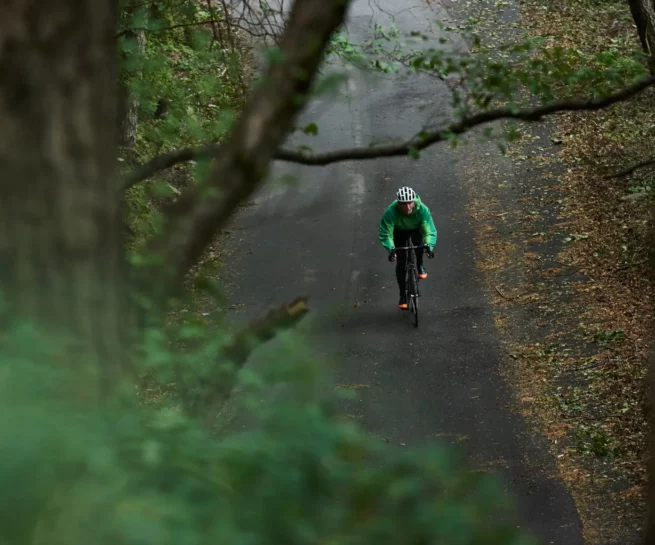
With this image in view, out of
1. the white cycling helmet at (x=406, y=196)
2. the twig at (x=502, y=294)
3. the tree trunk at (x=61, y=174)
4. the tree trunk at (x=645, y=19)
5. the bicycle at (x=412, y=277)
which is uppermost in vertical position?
the tree trunk at (x=645, y=19)

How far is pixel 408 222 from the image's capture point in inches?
496

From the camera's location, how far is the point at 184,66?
11.1 meters

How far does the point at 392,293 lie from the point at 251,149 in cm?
1082

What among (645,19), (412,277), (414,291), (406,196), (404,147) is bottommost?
(414,291)

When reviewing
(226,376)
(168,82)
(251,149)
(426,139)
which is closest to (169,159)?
(426,139)

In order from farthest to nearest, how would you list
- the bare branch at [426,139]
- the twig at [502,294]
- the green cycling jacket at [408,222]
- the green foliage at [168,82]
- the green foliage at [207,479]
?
1. the twig at [502,294]
2. the green cycling jacket at [408,222]
3. the bare branch at [426,139]
4. the green foliage at [168,82]
5. the green foliage at [207,479]

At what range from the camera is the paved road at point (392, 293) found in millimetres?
10406

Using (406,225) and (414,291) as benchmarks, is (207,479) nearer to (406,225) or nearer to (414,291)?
(406,225)

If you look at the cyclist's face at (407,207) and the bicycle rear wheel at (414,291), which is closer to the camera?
the cyclist's face at (407,207)

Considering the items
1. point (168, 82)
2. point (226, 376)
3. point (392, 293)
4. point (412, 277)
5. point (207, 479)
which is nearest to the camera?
point (207, 479)

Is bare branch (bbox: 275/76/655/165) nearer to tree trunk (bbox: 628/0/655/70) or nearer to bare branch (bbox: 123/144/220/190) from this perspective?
bare branch (bbox: 123/144/220/190)

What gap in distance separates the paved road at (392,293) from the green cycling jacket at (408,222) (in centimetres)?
A: 116

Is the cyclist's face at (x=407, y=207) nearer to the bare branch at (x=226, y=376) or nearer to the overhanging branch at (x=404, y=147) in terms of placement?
the overhanging branch at (x=404, y=147)

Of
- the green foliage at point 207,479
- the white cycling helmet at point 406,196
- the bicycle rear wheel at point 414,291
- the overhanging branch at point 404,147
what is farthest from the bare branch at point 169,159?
the bicycle rear wheel at point 414,291
